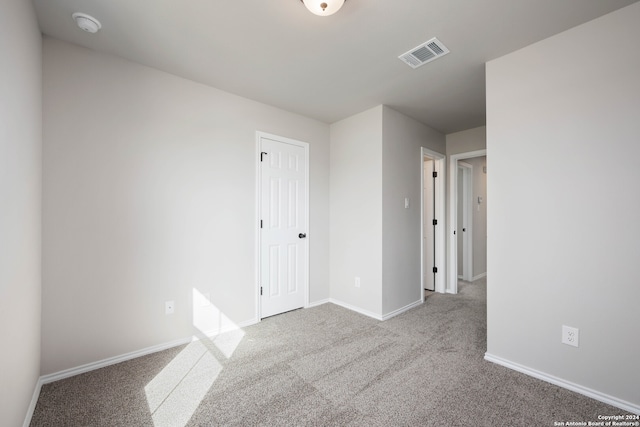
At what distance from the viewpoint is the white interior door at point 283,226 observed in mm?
3164

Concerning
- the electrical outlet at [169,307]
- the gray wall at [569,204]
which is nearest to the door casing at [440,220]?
the gray wall at [569,204]

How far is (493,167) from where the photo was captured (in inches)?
89.2

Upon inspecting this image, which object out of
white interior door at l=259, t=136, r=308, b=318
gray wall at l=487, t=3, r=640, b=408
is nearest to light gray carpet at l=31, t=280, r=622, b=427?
gray wall at l=487, t=3, r=640, b=408

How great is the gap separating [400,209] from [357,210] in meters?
0.54

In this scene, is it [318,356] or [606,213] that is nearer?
[606,213]

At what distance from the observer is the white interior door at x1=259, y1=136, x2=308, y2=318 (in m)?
3.16

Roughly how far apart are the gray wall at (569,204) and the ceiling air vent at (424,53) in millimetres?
548

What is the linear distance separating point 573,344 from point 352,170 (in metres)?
2.61

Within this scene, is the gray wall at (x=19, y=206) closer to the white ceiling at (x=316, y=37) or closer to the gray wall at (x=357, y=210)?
the white ceiling at (x=316, y=37)

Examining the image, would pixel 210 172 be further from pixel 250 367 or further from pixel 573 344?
pixel 573 344

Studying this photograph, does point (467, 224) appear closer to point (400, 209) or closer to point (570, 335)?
point (400, 209)

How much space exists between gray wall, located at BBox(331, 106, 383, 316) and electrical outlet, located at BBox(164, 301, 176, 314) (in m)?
Answer: 2.02

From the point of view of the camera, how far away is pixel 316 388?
1.89 m

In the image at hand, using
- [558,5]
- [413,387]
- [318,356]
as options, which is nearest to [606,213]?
[558,5]
